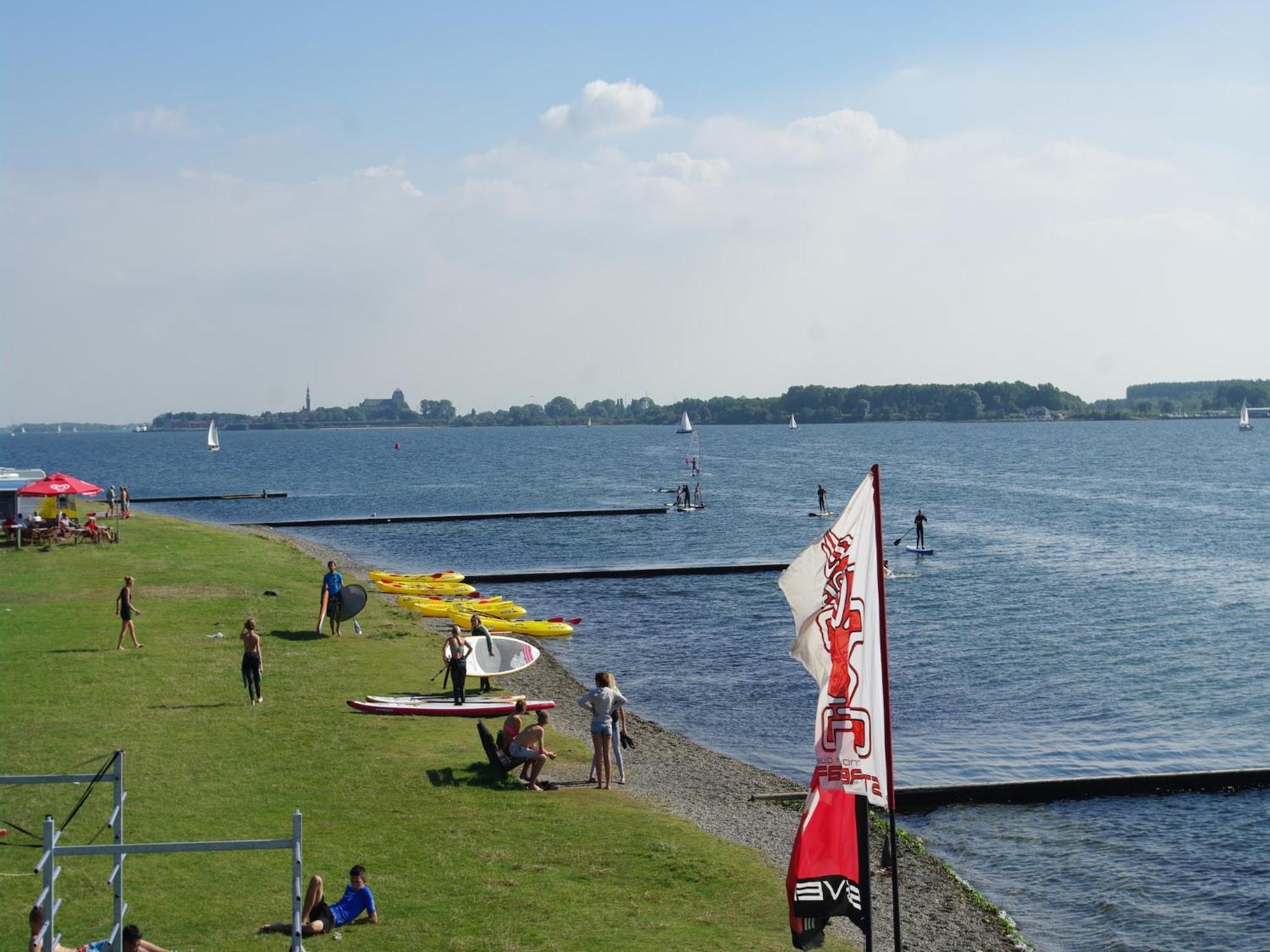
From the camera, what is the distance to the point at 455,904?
15156mm

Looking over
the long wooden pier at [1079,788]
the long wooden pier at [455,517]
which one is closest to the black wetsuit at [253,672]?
the long wooden pier at [1079,788]

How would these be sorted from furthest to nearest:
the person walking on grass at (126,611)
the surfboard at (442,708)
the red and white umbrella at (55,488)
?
the red and white umbrella at (55,488) < the person walking on grass at (126,611) < the surfboard at (442,708)

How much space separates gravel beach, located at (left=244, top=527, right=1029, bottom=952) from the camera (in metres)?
17.3

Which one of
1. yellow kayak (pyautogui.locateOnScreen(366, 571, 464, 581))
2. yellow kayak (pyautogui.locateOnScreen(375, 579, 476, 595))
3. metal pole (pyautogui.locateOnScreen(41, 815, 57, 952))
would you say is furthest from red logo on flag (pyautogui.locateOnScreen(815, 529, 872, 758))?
yellow kayak (pyautogui.locateOnScreen(366, 571, 464, 581))

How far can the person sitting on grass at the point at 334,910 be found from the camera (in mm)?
13938

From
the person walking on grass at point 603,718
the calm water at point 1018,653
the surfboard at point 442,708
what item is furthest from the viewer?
the surfboard at point 442,708

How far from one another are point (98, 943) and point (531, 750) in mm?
9211

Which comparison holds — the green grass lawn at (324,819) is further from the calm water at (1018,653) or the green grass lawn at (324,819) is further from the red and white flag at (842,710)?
the calm water at (1018,653)

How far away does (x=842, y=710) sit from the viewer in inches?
458

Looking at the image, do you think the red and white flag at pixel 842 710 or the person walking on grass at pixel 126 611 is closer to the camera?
the red and white flag at pixel 842 710

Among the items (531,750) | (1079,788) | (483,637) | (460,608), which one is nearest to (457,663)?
(483,637)

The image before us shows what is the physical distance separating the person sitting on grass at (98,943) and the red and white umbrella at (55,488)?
35.4 m

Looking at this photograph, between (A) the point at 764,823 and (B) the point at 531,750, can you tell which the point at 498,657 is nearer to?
(B) the point at 531,750

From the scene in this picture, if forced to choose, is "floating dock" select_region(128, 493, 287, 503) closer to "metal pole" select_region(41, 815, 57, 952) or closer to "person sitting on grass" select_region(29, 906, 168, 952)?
"person sitting on grass" select_region(29, 906, 168, 952)
